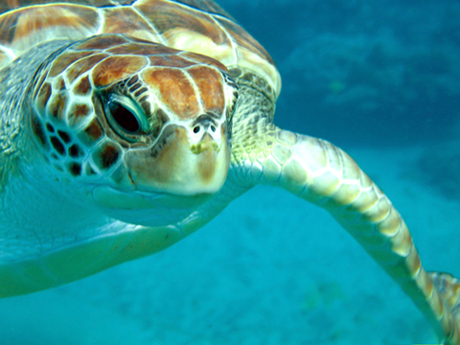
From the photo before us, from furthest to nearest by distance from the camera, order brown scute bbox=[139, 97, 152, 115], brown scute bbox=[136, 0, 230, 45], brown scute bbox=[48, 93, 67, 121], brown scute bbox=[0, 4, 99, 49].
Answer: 1. brown scute bbox=[136, 0, 230, 45]
2. brown scute bbox=[0, 4, 99, 49]
3. brown scute bbox=[48, 93, 67, 121]
4. brown scute bbox=[139, 97, 152, 115]

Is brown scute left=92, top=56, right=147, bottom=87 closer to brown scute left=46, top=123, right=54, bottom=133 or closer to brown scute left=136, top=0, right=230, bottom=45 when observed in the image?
brown scute left=46, top=123, right=54, bottom=133

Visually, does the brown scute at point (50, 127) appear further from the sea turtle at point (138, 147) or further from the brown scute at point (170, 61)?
the brown scute at point (170, 61)

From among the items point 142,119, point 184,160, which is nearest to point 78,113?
point 142,119

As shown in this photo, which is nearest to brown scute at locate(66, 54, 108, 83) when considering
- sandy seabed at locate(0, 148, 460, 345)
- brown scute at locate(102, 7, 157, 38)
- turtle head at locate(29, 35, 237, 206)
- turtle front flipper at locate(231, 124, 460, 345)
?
turtle head at locate(29, 35, 237, 206)

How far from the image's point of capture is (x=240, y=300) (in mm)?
4680

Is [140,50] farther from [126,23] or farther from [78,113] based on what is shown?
[126,23]

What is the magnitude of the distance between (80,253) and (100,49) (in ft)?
3.22

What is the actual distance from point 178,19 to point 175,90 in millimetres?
1207

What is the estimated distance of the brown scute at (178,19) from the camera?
1.65m

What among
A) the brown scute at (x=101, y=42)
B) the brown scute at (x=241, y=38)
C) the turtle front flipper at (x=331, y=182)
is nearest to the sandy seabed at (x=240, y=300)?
the turtle front flipper at (x=331, y=182)

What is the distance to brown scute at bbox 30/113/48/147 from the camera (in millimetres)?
858

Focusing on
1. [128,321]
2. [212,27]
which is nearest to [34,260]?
[212,27]

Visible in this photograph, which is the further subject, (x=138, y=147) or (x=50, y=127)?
(x=50, y=127)

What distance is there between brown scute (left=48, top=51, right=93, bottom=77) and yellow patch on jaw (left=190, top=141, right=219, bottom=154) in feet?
1.40
